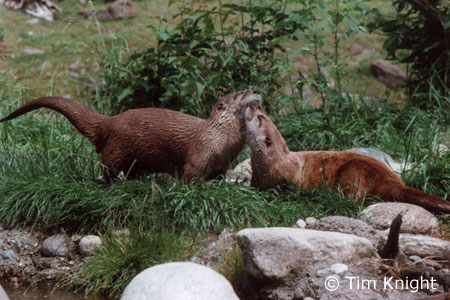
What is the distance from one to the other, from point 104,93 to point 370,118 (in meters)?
2.69

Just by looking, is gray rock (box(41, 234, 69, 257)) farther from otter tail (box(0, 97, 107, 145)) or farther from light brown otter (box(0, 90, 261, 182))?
otter tail (box(0, 97, 107, 145))

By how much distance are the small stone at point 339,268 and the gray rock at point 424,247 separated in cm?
48

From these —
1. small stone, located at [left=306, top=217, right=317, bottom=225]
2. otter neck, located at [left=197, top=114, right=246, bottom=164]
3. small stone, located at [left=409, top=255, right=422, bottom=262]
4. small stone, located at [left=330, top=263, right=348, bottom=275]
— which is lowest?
small stone, located at [left=306, top=217, right=317, bottom=225]

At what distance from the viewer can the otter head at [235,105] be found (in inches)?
170

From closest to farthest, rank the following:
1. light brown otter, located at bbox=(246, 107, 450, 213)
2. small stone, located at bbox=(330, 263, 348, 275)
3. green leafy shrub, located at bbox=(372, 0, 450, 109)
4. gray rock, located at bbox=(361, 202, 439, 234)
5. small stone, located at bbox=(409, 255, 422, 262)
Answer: small stone, located at bbox=(330, 263, 348, 275)
small stone, located at bbox=(409, 255, 422, 262)
gray rock, located at bbox=(361, 202, 439, 234)
light brown otter, located at bbox=(246, 107, 450, 213)
green leafy shrub, located at bbox=(372, 0, 450, 109)

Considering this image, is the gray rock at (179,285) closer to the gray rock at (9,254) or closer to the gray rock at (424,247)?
the gray rock at (424,247)

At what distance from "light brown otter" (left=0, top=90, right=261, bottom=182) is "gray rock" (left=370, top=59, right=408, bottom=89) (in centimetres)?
599

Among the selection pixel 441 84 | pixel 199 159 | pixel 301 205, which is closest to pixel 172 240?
pixel 199 159

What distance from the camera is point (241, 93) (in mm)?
4379

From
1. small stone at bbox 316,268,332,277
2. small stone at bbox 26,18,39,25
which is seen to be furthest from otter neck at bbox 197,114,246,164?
small stone at bbox 26,18,39,25

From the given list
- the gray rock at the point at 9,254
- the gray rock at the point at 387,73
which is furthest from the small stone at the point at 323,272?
the gray rock at the point at 387,73

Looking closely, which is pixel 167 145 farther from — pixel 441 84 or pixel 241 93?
pixel 441 84

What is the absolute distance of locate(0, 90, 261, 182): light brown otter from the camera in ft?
14.0

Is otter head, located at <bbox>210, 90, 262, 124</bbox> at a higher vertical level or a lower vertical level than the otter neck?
higher
